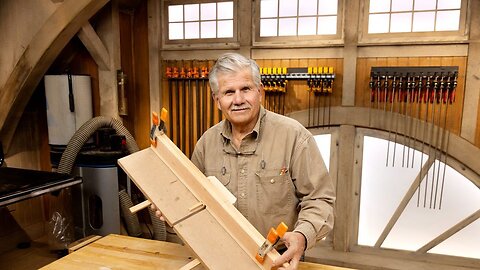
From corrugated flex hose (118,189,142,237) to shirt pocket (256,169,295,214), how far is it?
227cm

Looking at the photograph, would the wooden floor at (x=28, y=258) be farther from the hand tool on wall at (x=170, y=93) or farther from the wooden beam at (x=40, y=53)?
the hand tool on wall at (x=170, y=93)

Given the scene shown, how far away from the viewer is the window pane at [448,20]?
3070 millimetres


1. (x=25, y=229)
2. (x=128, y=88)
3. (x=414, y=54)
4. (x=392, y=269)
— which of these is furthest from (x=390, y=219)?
(x=25, y=229)

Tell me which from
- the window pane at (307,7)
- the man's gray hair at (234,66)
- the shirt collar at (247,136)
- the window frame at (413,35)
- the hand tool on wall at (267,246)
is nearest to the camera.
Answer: the hand tool on wall at (267,246)

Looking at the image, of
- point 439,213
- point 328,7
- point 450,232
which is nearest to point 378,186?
point 439,213

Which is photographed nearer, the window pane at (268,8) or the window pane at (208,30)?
the window pane at (268,8)

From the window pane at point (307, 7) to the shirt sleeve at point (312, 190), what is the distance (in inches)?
88.5

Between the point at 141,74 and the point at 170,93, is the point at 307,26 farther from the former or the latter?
the point at 141,74

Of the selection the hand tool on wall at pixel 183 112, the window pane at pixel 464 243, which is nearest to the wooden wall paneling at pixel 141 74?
the hand tool on wall at pixel 183 112

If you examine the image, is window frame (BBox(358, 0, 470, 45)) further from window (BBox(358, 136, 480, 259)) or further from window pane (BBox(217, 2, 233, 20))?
window pane (BBox(217, 2, 233, 20))

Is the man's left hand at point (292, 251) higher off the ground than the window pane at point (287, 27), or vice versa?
the window pane at point (287, 27)

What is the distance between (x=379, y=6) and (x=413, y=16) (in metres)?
0.31

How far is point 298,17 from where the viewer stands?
3.52m

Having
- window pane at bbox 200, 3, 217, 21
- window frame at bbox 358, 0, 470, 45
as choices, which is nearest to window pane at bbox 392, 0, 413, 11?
window frame at bbox 358, 0, 470, 45
